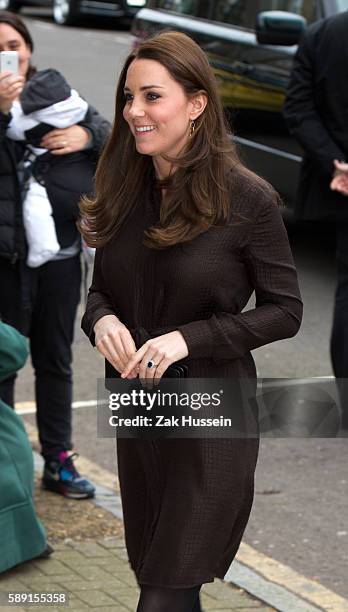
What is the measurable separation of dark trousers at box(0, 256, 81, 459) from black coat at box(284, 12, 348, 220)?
141cm

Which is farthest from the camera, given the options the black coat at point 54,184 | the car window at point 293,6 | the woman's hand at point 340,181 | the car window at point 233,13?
the car window at point 233,13

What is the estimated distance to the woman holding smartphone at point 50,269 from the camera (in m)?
5.20

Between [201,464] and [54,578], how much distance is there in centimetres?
145

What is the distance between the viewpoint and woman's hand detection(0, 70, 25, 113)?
16.3ft

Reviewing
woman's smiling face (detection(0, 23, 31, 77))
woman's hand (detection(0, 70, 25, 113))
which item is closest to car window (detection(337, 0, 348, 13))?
woman's smiling face (detection(0, 23, 31, 77))

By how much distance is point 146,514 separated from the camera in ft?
11.8

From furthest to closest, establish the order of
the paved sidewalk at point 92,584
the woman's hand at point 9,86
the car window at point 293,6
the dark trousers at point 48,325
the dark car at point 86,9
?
the dark car at point 86,9, the car window at point 293,6, the dark trousers at point 48,325, the woman's hand at point 9,86, the paved sidewalk at point 92,584

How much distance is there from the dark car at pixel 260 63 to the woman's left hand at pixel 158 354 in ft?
17.4

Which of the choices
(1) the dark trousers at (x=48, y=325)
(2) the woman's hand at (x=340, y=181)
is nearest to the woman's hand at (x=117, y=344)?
(1) the dark trousers at (x=48, y=325)

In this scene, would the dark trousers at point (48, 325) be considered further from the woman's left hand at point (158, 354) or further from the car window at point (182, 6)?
the car window at point (182, 6)

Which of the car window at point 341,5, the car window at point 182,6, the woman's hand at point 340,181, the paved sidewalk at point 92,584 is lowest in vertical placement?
the paved sidewalk at point 92,584

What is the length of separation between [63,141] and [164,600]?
226cm

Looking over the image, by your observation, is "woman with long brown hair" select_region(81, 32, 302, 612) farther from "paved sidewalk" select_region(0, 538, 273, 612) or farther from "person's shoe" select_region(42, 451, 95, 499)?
"person's shoe" select_region(42, 451, 95, 499)

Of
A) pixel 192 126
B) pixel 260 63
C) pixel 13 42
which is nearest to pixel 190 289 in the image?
pixel 192 126
